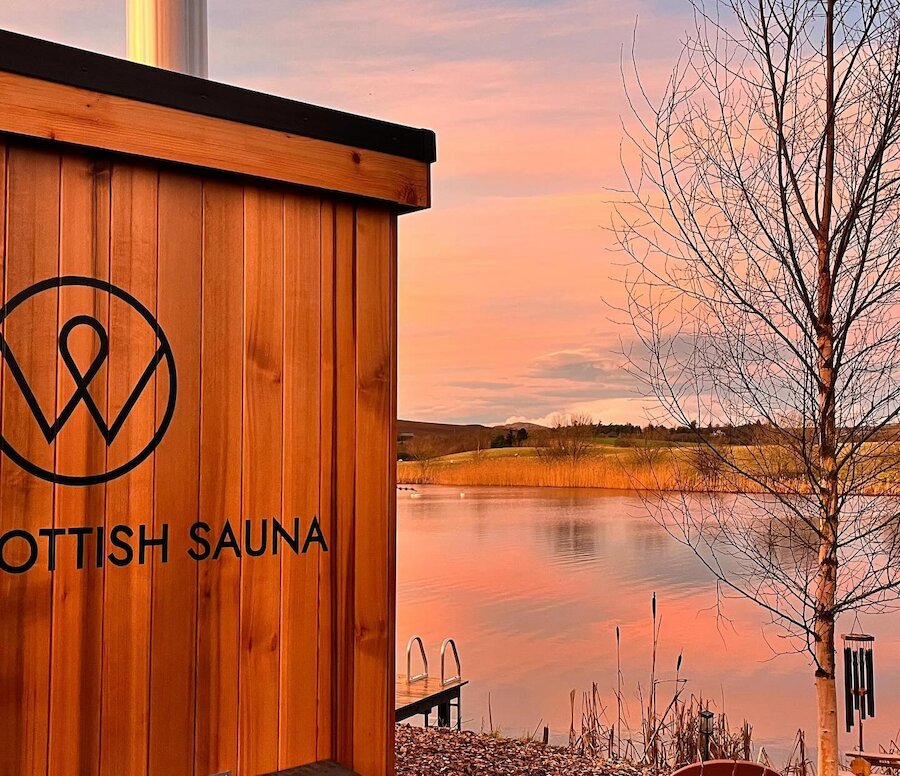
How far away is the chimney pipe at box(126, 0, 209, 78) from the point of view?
2.31 m

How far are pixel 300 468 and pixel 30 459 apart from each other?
51 centimetres

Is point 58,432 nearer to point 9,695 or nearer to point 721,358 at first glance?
point 9,695

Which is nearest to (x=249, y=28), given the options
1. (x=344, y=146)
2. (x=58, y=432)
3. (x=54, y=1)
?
(x=54, y=1)

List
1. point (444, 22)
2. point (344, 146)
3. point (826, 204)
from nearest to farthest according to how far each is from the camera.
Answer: point (344, 146) → point (826, 204) → point (444, 22)

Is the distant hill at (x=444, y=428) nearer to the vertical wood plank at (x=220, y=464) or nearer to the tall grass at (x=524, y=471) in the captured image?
the tall grass at (x=524, y=471)

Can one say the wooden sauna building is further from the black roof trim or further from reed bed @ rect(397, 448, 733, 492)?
reed bed @ rect(397, 448, 733, 492)

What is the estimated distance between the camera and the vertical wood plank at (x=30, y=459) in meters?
1.51

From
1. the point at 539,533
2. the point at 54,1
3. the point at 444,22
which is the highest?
the point at 444,22

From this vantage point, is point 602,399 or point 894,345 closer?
point 894,345

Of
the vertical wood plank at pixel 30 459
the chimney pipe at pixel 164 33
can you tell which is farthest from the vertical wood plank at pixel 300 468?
the chimney pipe at pixel 164 33

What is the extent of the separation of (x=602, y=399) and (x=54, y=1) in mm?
4989

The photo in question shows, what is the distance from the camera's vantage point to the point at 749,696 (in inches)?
254

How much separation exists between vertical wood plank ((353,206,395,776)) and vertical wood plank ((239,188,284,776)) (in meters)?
0.19

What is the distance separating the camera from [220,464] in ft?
5.77
